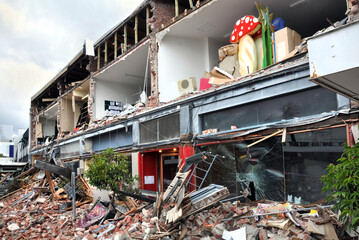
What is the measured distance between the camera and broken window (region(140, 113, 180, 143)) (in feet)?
39.3

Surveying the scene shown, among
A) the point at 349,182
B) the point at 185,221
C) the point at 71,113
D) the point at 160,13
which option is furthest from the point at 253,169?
the point at 71,113

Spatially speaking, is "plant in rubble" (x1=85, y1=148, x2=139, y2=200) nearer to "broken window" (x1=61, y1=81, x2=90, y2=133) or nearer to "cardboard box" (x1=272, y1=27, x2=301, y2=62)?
"cardboard box" (x1=272, y1=27, x2=301, y2=62)

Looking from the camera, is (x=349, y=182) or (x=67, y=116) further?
(x=67, y=116)

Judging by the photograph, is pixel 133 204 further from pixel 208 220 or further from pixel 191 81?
pixel 191 81

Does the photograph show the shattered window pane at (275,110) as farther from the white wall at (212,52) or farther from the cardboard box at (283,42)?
the white wall at (212,52)

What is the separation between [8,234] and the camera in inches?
403

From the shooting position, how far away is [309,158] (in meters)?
7.37

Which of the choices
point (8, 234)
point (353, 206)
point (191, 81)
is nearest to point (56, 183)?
point (8, 234)

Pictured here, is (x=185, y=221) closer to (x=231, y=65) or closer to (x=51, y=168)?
(x=231, y=65)

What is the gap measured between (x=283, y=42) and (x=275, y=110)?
242 centimetres

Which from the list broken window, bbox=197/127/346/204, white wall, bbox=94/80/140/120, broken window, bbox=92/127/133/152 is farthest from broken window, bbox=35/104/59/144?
broken window, bbox=197/127/346/204

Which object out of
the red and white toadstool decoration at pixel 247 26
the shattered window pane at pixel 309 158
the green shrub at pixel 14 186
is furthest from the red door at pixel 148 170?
the green shrub at pixel 14 186

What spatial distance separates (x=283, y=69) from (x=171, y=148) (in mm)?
5814

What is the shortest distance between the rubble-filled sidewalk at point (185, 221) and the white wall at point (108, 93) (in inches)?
343
